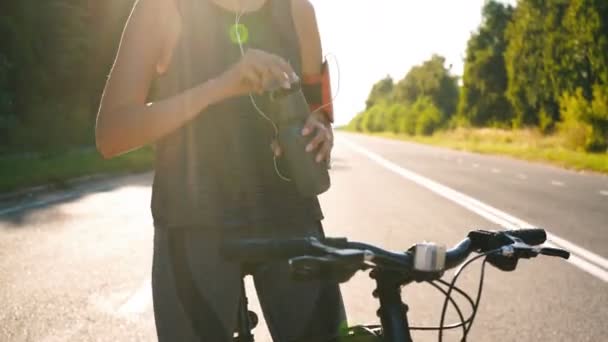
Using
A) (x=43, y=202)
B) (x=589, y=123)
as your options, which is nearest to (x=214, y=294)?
(x=43, y=202)

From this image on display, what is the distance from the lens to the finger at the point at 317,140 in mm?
1308

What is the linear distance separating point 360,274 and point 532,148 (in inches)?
1075

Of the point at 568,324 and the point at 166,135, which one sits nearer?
the point at 166,135

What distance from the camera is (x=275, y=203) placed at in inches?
62.7

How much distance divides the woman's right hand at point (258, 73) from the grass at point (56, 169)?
11.6 meters

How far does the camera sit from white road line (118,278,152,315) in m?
4.73

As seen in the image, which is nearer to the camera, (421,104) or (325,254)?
(325,254)

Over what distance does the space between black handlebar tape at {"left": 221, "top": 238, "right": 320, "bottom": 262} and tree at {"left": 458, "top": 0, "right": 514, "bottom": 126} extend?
202ft

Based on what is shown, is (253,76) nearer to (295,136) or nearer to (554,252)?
(295,136)

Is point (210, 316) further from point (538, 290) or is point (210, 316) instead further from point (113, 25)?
point (113, 25)

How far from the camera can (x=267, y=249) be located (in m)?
1.06

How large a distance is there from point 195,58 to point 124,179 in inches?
600

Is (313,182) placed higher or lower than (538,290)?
higher

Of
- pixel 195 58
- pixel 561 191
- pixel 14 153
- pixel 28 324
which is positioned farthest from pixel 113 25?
pixel 195 58
